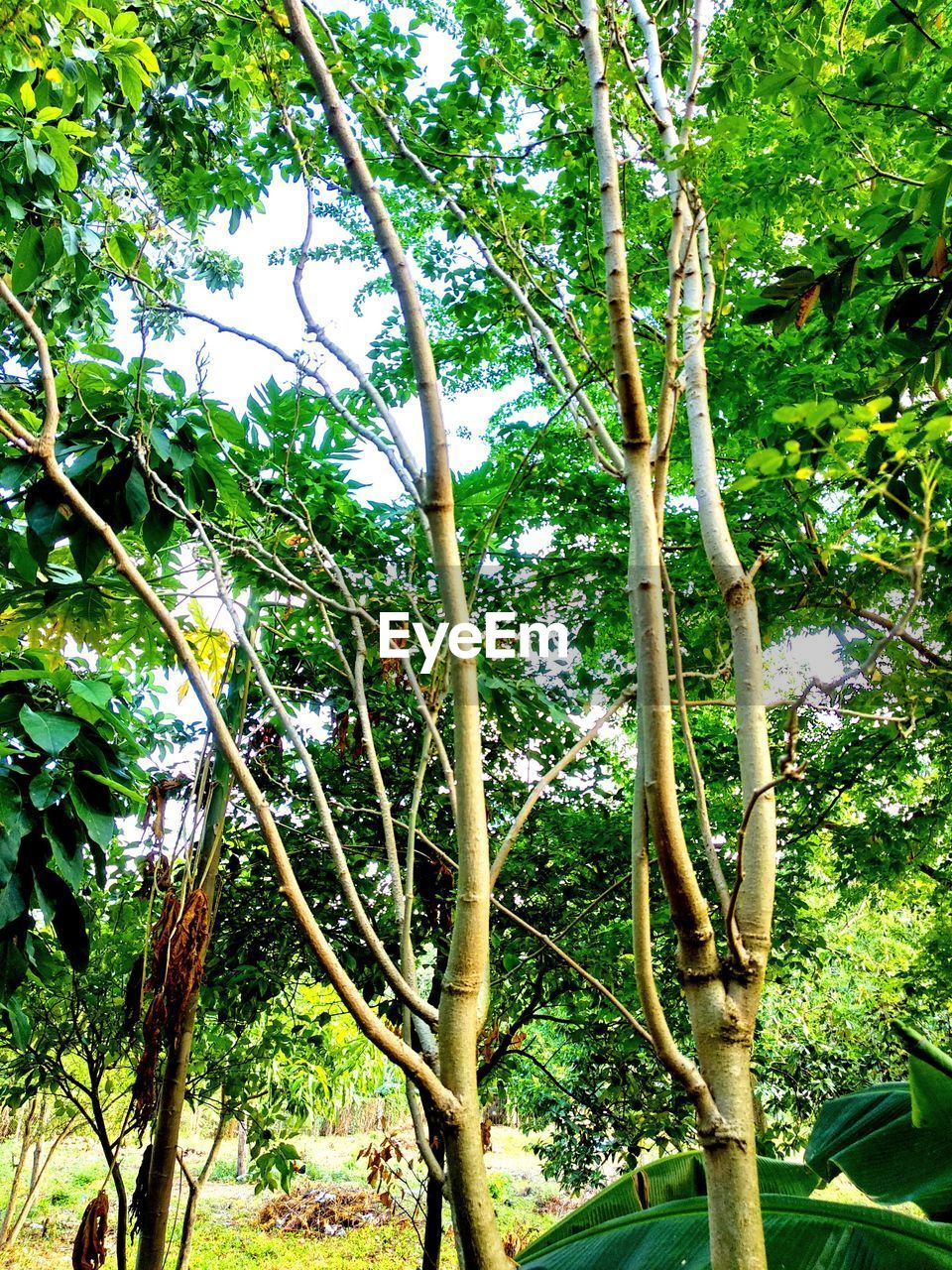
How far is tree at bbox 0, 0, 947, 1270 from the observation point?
0.86m

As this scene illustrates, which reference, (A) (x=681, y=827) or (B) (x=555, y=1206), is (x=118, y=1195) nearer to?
(A) (x=681, y=827)

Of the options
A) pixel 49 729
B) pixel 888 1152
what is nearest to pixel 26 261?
pixel 49 729

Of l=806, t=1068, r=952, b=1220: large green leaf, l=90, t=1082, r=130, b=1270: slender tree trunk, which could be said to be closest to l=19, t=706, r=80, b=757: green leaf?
l=806, t=1068, r=952, b=1220: large green leaf

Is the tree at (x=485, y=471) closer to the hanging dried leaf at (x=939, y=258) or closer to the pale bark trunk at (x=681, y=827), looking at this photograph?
the pale bark trunk at (x=681, y=827)

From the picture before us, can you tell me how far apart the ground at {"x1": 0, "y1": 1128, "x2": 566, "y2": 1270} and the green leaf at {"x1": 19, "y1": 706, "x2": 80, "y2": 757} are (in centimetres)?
458

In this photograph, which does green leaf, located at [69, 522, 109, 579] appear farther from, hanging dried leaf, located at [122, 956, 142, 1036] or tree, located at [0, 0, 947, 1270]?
hanging dried leaf, located at [122, 956, 142, 1036]

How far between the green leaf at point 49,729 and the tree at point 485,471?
13.0 inches

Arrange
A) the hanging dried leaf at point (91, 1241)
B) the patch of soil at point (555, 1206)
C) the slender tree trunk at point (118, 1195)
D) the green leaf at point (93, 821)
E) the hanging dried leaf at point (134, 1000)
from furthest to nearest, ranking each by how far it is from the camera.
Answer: the patch of soil at point (555, 1206) → the slender tree trunk at point (118, 1195) → the hanging dried leaf at point (91, 1241) → the green leaf at point (93, 821) → the hanging dried leaf at point (134, 1000)

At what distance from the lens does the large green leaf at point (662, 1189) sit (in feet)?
4.55

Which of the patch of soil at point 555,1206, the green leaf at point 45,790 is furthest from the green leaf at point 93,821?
the patch of soil at point 555,1206

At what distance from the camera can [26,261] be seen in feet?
5.70

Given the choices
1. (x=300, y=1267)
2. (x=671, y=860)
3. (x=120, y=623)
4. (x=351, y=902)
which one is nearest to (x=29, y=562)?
(x=120, y=623)

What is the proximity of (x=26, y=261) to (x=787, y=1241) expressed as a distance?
6.76 feet

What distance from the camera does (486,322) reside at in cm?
306
